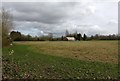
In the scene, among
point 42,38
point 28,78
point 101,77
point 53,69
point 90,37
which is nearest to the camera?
point 28,78

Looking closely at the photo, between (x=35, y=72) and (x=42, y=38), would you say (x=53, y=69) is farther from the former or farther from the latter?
(x=42, y=38)


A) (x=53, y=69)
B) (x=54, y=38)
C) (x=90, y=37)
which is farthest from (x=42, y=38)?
(x=53, y=69)

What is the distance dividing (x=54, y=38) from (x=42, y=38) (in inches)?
259

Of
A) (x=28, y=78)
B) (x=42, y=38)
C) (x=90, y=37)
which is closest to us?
(x=28, y=78)

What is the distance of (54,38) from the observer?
102875 millimetres

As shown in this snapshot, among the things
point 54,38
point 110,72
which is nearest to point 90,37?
point 54,38

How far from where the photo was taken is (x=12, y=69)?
10906 mm

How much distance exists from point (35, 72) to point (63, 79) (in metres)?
2.04

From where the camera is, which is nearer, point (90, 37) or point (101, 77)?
point (101, 77)

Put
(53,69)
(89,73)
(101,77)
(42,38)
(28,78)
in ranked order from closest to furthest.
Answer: (28,78) → (101,77) → (89,73) → (53,69) → (42,38)

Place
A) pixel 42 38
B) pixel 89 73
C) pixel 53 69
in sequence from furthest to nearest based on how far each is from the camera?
pixel 42 38, pixel 53 69, pixel 89 73

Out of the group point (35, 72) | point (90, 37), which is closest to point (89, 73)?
point (35, 72)

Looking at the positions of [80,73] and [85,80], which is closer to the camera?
[85,80]

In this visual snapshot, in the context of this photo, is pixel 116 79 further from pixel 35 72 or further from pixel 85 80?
pixel 35 72
